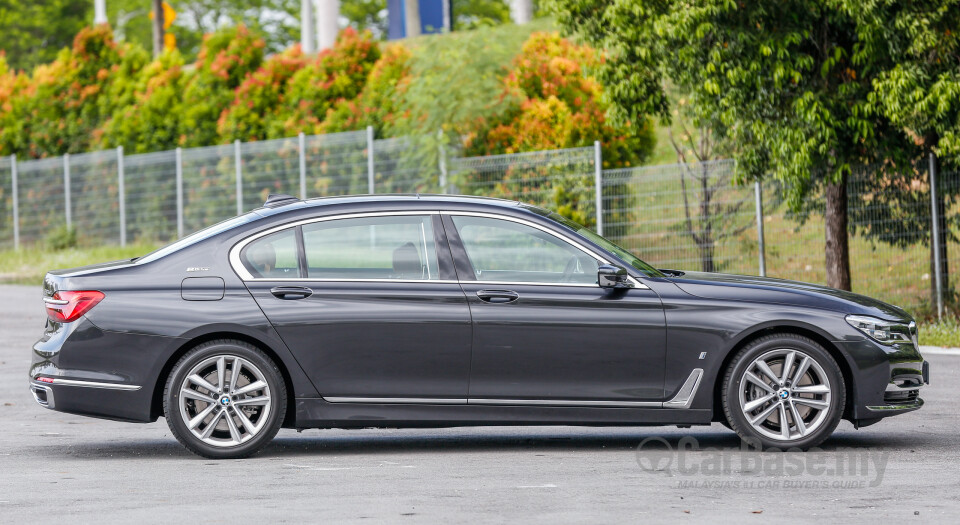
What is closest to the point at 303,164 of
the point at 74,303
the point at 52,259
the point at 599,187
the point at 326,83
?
the point at 326,83

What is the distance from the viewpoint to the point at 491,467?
297 inches

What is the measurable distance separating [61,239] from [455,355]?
21.1m

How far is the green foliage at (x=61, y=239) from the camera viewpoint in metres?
26.9

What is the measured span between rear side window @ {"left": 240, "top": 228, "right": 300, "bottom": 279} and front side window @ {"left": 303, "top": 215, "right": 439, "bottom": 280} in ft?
0.28

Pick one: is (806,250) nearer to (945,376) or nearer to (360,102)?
(945,376)

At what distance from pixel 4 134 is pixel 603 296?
86.2 ft

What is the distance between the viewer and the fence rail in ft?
55.0

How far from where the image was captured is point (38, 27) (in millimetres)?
63688

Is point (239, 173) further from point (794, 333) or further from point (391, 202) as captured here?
point (794, 333)

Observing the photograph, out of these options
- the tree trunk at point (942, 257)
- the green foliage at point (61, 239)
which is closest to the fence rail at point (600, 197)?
the tree trunk at point (942, 257)

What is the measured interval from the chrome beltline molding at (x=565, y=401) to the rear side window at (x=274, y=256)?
81cm

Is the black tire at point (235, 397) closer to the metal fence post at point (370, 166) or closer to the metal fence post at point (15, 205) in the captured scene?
the metal fence post at point (370, 166)

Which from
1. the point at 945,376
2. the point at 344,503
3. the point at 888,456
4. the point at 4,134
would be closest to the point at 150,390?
the point at 344,503

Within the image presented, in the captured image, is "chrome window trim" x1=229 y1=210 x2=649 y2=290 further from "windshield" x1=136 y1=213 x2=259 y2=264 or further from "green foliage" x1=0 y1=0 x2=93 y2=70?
"green foliage" x1=0 y1=0 x2=93 y2=70
